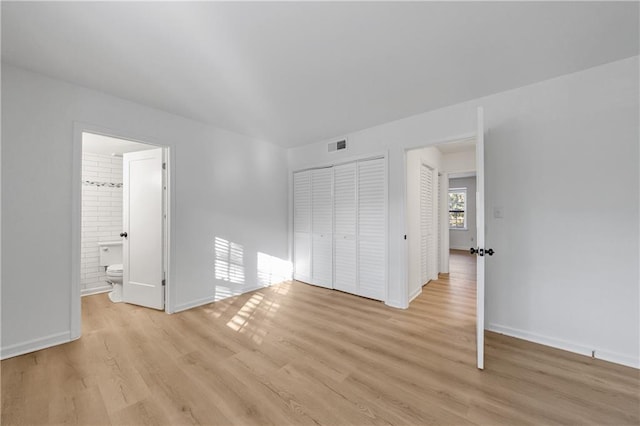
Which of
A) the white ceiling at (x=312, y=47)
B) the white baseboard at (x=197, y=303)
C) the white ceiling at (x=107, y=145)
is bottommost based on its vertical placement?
the white baseboard at (x=197, y=303)

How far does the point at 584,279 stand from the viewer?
2207 mm

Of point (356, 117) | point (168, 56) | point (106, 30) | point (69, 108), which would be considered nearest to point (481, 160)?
point (356, 117)

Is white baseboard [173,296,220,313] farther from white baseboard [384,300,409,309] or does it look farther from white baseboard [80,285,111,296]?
white baseboard [384,300,409,309]

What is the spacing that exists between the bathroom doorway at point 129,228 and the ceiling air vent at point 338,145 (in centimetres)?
230

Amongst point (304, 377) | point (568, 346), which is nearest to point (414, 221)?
point (568, 346)

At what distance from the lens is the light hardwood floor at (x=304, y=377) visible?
1.54 m

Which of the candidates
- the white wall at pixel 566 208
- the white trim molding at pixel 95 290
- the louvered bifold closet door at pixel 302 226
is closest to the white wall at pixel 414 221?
the white wall at pixel 566 208

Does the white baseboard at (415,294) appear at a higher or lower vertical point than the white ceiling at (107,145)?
lower

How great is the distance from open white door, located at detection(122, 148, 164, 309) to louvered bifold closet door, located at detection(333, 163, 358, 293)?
241 centimetres

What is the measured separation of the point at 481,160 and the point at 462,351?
1662 millimetres

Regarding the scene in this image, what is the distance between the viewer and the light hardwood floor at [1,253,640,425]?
1536mm

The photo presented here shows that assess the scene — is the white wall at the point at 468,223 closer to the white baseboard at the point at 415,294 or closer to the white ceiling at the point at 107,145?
the white baseboard at the point at 415,294

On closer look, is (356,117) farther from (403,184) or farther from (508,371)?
(508,371)

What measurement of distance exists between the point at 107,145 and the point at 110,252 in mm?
1711
